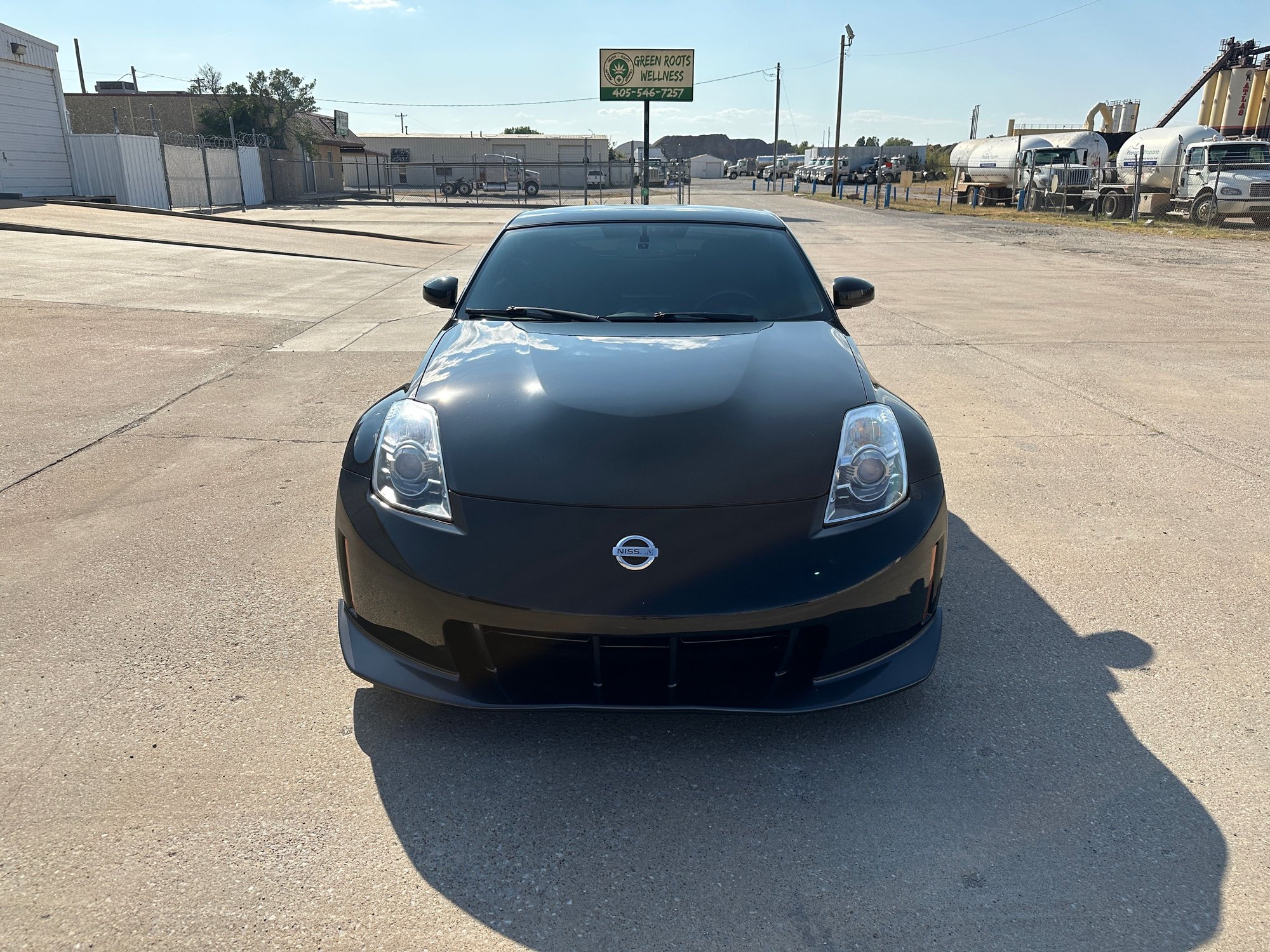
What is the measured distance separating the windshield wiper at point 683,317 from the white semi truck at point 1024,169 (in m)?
33.8

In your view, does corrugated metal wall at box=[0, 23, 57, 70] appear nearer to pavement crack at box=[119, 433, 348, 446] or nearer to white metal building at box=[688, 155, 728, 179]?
pavement crack at box=[119, 433, 348, 446]

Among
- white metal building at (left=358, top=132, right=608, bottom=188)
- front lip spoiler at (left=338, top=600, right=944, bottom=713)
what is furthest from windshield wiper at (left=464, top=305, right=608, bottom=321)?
white metal building at (left=358, top=132, right=608, bottom=188)

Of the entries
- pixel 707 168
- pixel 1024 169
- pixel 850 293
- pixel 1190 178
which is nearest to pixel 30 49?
pixel 850 293

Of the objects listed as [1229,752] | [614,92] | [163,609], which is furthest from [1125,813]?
[614,92]

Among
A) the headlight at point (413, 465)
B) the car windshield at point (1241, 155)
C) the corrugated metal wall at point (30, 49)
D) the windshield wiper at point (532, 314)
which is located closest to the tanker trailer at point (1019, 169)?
the car windshield at point (1241, 155)

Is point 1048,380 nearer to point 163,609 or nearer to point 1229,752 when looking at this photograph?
point 1229,752

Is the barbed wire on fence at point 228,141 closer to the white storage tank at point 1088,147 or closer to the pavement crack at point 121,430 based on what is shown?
the white storage tank at point 1088,147

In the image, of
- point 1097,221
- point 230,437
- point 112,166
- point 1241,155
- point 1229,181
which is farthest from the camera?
point 1097,221

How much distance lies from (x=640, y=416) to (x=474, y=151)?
75.0 m

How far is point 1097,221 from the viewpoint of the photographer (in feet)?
97.2

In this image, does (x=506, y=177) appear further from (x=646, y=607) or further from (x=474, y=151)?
(x=646, y=607)

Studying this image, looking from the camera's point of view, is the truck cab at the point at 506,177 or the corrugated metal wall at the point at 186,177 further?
the truck cab at the point at 506,177

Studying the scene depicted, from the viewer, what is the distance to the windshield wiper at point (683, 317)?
3.66 metres

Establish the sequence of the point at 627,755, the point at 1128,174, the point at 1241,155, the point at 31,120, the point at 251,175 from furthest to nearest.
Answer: the point at 251,175 < the point at 1128,174 < the point at 31,120 < the point at 1241,155 < the point at 627,755
